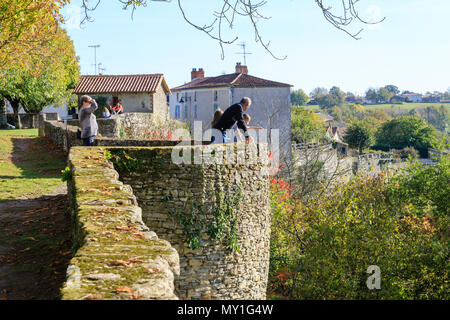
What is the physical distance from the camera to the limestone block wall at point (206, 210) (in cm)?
910

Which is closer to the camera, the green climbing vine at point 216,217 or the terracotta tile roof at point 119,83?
the green climbing vine at point 216,217

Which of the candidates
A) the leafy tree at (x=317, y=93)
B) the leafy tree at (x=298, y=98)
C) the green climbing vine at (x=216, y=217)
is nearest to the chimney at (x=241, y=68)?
the green climbing vine at (x=216, y=217)

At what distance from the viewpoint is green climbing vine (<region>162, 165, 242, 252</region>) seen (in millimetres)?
9500

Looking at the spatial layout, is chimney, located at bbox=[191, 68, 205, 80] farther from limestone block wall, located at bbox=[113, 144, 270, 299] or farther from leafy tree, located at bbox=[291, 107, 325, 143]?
limestone block wall, located at bbox=[113, 144, 270, 299]

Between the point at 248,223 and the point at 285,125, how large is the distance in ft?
103

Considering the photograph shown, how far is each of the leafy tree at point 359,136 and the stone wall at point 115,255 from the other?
59.7 metres

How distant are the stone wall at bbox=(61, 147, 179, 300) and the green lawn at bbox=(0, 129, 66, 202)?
540 cm

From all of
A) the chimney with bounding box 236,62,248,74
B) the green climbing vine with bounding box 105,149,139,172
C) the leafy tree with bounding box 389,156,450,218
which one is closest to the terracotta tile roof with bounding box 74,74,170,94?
the chimney with bounding box 236,62,248,74

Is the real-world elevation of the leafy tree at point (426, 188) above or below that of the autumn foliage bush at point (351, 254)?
above

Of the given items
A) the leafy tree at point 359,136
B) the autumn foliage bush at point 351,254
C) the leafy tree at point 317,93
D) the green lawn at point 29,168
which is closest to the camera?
the green lawn at point 29,168

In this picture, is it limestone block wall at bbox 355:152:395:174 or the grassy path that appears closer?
the grassy path

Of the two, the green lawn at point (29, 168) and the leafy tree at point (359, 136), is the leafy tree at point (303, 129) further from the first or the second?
the green lawn at point (29, 168)

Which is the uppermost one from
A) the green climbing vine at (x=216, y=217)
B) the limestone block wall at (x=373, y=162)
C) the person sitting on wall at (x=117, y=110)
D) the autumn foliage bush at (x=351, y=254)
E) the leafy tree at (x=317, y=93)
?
the leafy tree at (x=317, y=93)

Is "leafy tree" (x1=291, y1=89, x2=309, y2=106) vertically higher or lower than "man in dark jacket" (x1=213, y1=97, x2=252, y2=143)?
higher
